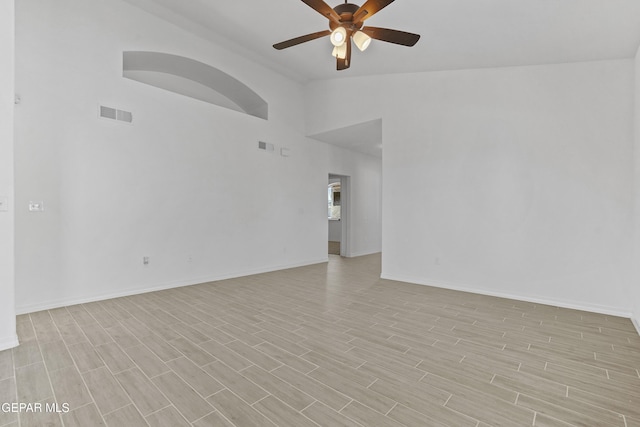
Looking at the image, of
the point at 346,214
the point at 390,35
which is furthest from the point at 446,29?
the point at 346,214

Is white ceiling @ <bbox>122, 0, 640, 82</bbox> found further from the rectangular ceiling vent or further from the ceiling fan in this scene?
the rectangular ceiling vent

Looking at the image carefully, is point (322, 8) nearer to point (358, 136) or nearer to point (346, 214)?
point (358, 136)

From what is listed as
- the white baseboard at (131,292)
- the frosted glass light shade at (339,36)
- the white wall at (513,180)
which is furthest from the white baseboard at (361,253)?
the frosted glass light shade at (339,36)

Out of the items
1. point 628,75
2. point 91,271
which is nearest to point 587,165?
point 628,75

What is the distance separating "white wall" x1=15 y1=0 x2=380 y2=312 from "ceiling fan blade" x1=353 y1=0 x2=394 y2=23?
3.46m

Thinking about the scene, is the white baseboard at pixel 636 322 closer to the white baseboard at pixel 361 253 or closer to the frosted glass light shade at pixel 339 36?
the frosted glass light shade at pixel 339 36

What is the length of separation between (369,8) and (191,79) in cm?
454

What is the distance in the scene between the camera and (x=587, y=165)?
3.82 metres

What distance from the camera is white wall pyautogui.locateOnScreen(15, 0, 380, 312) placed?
11.8 ft

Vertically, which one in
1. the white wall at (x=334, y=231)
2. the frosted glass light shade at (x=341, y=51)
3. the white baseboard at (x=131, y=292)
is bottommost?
the white baseboard at (x=131, y=292)

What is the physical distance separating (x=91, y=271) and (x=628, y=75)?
7.26 m

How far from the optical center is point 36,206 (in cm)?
359

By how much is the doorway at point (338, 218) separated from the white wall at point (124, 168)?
2.42 meters

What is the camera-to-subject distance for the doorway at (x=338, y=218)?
8.30m
